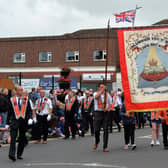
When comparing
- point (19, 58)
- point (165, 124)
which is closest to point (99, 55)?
point (19, 58)

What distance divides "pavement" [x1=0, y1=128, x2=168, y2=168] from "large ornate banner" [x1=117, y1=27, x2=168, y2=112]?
1.31 m

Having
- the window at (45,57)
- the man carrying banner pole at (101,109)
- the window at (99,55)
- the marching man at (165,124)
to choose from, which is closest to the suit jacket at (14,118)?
the man carrying banner pole at (101,109)

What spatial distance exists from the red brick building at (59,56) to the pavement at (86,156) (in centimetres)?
3083

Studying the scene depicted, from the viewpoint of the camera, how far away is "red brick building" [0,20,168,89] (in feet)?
148

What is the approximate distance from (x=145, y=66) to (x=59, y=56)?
37.9 m

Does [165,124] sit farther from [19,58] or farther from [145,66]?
[19,58]

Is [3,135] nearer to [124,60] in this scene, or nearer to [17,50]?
[124,60]

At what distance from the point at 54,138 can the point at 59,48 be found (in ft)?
103

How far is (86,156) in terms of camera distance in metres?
10.7

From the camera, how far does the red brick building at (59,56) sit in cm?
4497

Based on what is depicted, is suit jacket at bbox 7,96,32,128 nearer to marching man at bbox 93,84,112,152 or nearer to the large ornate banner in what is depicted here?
marching man at bbox 93,84,112,152

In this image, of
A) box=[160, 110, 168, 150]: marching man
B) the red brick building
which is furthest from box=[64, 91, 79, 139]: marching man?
the red brick building

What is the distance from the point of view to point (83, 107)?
17.6 m

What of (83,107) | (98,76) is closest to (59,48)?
(98,76)
